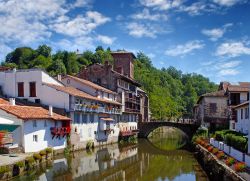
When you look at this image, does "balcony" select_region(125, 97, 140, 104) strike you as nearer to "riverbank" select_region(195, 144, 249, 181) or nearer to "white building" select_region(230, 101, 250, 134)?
"white building" select_region(230, 101, 250, 134)

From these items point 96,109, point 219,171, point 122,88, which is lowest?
point 219,171

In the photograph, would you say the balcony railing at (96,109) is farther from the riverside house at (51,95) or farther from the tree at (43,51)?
the tree at (43,51)

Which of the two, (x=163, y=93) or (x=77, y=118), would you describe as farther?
(x=163, y=93)

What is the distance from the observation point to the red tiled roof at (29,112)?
114 ft

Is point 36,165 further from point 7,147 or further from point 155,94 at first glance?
point 155,94

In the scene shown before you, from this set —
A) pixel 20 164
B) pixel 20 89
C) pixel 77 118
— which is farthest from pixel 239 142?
pixel 20 89

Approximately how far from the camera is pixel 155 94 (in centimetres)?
11819

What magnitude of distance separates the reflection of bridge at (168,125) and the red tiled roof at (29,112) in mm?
34013

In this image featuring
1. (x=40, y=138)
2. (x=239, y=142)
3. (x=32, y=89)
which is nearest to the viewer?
(x=239, y=142)

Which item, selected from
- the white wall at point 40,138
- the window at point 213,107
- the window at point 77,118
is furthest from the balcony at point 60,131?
the window at point 213,107

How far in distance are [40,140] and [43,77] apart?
11098 mm

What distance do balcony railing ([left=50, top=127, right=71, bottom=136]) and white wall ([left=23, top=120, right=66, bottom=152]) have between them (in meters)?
0.48

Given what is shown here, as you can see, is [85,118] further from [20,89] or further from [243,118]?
[243,118]

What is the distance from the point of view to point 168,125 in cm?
7219
